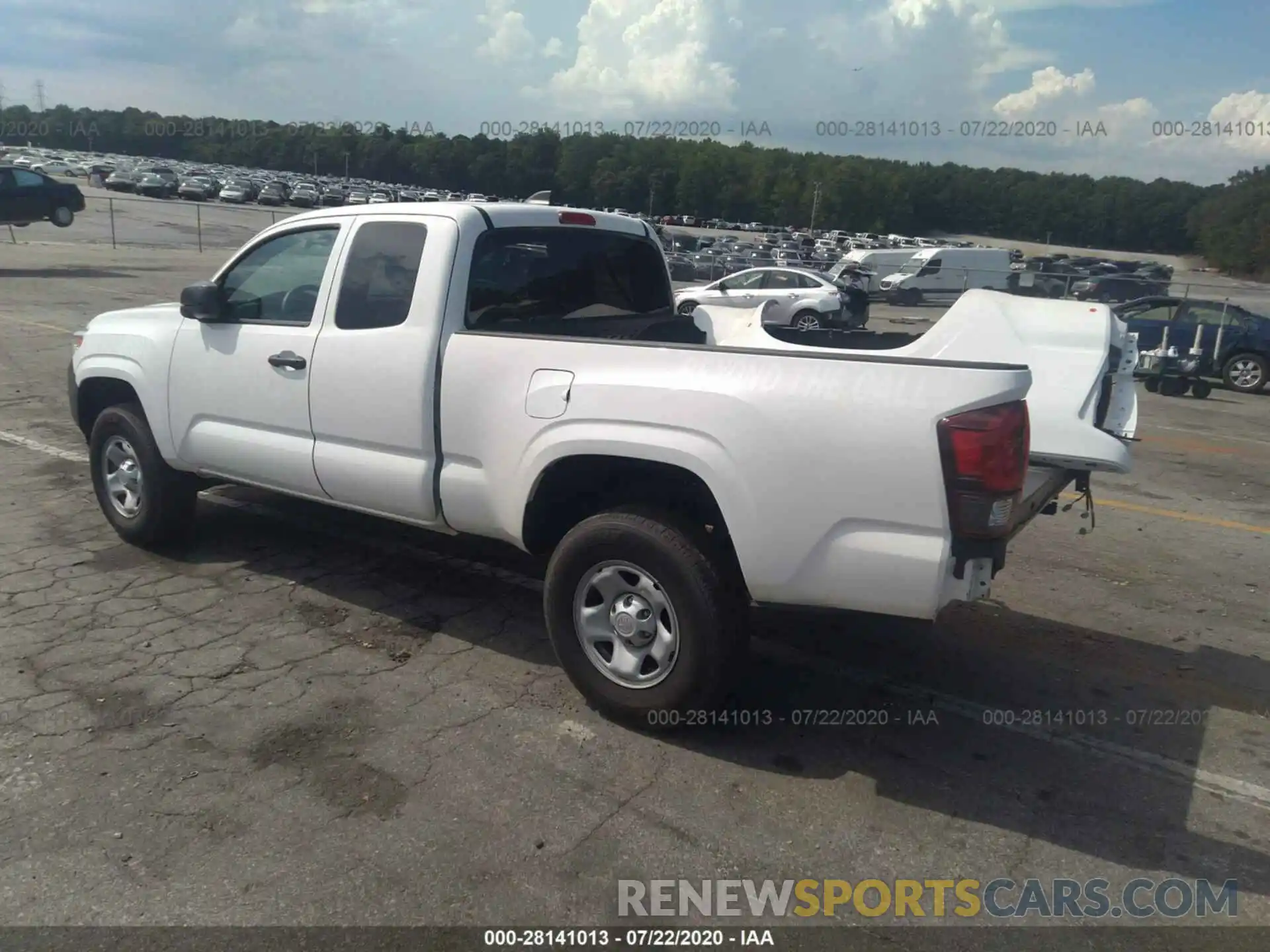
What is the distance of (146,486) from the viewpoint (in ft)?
18.8

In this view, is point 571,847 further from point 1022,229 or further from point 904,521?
point 1022,229

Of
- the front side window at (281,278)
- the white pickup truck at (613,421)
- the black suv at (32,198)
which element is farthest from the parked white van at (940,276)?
the front side window at (281,278)

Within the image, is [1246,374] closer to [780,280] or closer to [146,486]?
[780,280]

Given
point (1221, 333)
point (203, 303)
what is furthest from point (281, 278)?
point (1221, 333)

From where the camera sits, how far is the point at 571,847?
10.9ft

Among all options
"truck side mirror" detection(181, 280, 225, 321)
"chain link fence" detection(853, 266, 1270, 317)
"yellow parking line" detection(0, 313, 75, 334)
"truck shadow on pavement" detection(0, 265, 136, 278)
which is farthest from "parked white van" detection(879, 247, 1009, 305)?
"truck side mirror" detection(181, 280, 225, 321)

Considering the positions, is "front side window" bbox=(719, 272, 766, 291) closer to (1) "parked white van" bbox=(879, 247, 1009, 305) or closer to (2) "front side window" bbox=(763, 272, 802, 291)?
(2) "front side window" bbox=(763, 272, 802, 291)

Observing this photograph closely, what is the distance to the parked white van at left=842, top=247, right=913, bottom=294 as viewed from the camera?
118 feet

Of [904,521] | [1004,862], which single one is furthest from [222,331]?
[1004,862]

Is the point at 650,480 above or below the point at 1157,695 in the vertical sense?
above

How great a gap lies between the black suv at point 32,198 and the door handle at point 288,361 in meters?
25.0

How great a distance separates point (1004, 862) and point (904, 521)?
1146 mm

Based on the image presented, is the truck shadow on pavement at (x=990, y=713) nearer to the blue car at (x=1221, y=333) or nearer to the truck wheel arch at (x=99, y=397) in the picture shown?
the truck wheel arch at (x=99, y=397)

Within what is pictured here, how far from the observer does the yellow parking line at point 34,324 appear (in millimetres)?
14688
